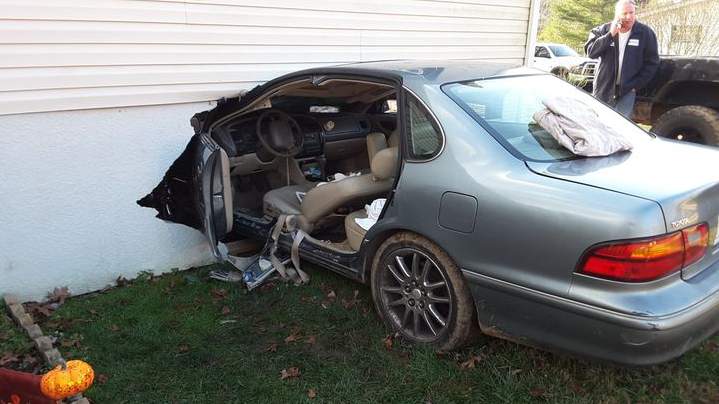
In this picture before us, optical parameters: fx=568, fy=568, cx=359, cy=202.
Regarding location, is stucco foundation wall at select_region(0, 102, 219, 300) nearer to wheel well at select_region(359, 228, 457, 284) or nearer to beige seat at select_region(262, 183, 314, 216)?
beige seat at select_region(262, 183, 314, 216)

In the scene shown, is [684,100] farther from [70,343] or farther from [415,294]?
[70,343]

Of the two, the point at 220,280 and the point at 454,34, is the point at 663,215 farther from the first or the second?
the point at 454,34

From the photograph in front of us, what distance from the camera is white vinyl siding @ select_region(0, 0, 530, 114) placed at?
149 inches

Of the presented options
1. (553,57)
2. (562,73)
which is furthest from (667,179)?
(553,57)

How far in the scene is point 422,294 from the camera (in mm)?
3143

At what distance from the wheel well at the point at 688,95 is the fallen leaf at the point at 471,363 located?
5.11 m

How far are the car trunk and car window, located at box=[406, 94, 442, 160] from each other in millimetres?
532

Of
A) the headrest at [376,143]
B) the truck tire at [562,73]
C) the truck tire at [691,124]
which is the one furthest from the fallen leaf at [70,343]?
the truck tire at [562,73]

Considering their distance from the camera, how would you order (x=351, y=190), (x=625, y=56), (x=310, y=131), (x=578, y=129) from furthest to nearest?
(x=625, y=56), (x=310, y=131), (x=351, y=190), (x=578, y=129)

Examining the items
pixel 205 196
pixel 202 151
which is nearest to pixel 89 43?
pixel 202 151

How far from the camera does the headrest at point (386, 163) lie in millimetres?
3477

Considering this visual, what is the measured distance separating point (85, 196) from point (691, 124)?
6.24 metres

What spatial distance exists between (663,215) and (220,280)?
3117 mm

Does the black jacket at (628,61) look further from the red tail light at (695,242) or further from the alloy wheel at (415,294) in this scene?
the alloy wheel at (415,294)
